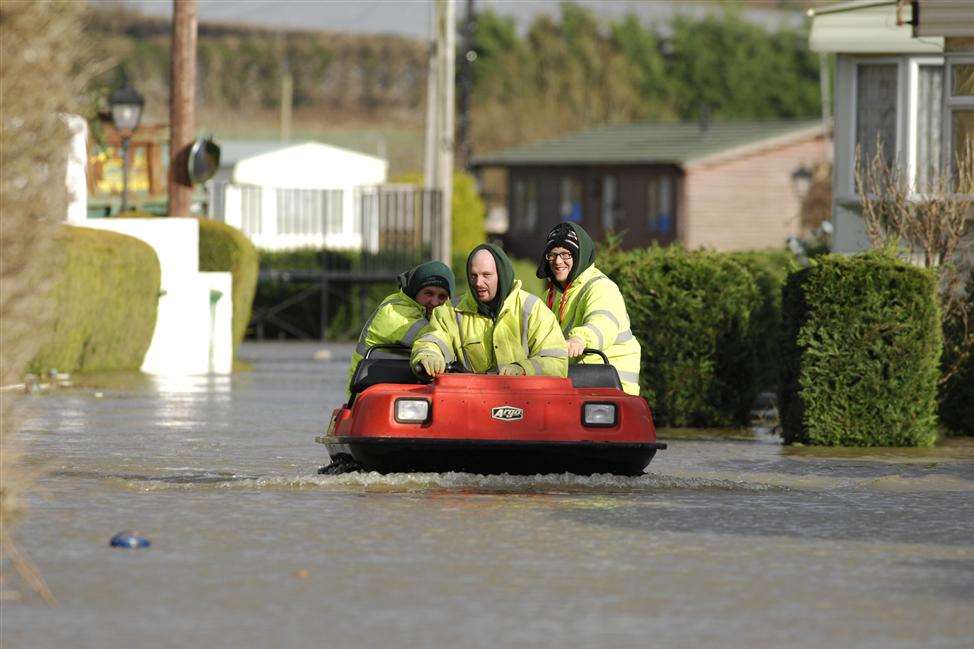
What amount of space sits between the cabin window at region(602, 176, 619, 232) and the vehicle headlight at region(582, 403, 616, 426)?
56540mm

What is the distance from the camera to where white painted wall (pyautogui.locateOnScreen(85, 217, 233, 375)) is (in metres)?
27.9

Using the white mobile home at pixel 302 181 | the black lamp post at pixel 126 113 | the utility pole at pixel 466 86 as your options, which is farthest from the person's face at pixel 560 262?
the utility pole at pixel 466 86

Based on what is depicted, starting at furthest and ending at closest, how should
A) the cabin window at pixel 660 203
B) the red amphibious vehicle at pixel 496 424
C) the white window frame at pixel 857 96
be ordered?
the cabin window at pixel 660 203
the white window frame at pixel 857 96
the red amphibious vehicle at pixel 496 424

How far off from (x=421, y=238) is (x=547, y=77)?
53.4m

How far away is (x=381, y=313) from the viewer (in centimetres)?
1428

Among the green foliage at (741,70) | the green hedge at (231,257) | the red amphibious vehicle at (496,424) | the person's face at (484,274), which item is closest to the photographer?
the red amphibious vehicle at (496,424)

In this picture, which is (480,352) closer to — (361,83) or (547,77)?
(547,77)

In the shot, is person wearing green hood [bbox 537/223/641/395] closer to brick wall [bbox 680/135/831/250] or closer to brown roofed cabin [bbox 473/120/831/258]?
brown roofed cabin [bbox 473/120/831/258]

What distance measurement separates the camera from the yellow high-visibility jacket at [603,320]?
14.1 metres

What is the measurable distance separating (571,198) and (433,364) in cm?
5844

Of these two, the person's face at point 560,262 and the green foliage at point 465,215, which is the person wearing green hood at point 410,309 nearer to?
the person's face at point 560,262

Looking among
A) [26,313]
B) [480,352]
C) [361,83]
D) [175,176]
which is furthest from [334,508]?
[361,83]

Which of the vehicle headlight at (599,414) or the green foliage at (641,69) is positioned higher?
the green foliage at (641,69)

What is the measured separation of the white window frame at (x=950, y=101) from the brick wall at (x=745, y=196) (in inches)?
1704
